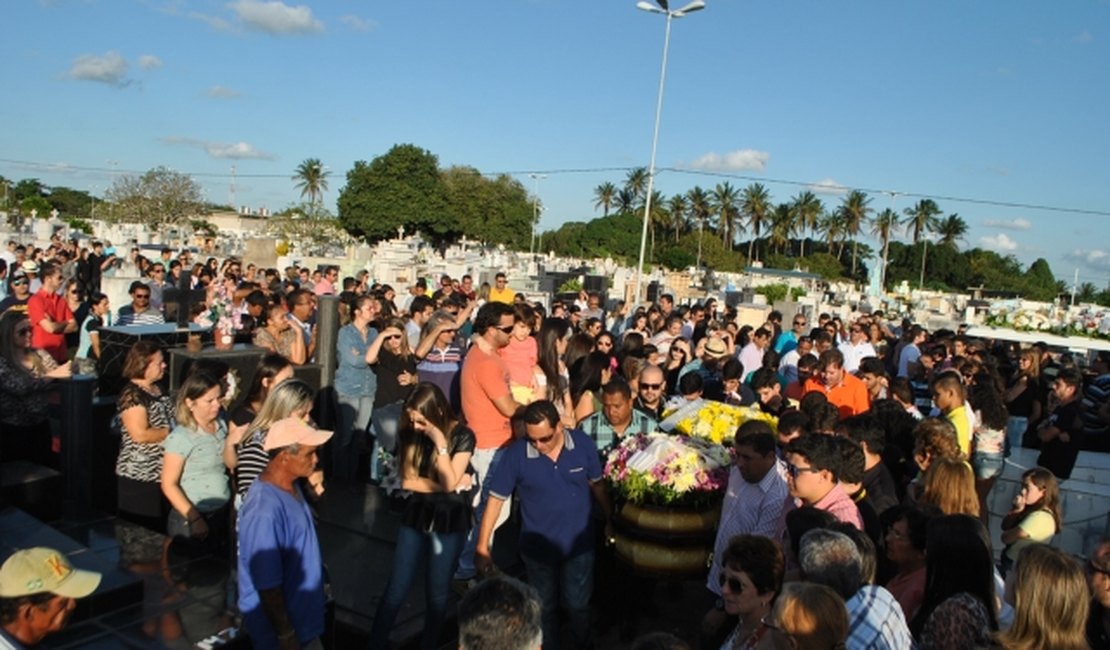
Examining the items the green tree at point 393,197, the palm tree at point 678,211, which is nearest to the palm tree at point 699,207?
the palm tree at point 678,211

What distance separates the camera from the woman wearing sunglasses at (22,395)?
19.2 ft

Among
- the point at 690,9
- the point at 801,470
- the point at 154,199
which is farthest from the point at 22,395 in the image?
the point at 154,199

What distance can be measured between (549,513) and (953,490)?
223 cm

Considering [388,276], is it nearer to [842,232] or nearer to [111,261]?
[111,261]

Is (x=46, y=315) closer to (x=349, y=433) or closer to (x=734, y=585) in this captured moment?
(x=349, y=433)

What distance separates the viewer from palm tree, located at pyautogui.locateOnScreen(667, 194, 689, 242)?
99931mm

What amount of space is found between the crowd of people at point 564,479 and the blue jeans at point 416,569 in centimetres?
1

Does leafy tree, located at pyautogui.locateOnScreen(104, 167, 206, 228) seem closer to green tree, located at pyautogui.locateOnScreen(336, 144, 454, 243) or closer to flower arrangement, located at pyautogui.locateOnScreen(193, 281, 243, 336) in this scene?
green tree, located at pyautogui.locateOnScreen(336, 144, 454, 243)

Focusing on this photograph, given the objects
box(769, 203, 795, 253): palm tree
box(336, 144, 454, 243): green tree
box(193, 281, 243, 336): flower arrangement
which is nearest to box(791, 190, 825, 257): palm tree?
box(769, 203, 795, 253): palm tree

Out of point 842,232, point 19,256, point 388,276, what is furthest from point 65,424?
point 842,232

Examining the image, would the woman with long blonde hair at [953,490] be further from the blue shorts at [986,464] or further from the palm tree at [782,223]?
the palm tree at [782,223]

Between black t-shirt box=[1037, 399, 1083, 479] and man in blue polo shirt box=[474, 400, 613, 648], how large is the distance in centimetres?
515

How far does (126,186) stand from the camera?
4859cm

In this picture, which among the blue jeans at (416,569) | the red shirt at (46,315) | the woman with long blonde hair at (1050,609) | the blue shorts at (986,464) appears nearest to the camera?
the woman with long blonde hair at (1050,609)
